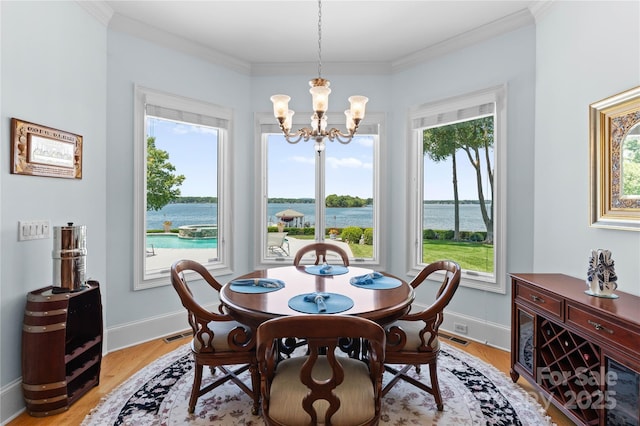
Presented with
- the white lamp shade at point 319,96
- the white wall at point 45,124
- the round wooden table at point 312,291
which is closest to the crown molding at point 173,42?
the white wall at point 45,124

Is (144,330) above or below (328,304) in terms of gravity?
below

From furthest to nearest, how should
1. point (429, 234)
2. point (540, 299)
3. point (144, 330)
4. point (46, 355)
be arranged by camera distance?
point (429, 234), point (144, 330), point (540, 299), point (46, 355)

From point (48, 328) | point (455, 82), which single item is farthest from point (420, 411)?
point (455, 82)

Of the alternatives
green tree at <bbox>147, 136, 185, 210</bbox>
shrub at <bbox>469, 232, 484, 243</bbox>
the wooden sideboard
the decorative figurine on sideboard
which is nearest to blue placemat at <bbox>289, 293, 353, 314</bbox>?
the wooden sideboard

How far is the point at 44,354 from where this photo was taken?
2.10m

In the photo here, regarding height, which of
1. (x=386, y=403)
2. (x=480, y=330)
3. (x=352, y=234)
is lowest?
(x=386, y=403)

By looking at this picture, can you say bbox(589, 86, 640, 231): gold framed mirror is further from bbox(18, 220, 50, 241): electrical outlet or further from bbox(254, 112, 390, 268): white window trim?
bbox(18, 220, 50, 241): electrical outlet

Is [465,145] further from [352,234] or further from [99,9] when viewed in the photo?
[99,9]

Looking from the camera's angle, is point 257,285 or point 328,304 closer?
point 328,304

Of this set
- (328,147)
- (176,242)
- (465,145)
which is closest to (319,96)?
(328,147)

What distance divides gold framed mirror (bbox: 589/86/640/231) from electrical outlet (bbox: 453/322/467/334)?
1.60 meters

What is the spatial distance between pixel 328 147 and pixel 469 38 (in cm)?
183

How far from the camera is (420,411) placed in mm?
2154

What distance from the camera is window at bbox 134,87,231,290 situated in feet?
10.8
